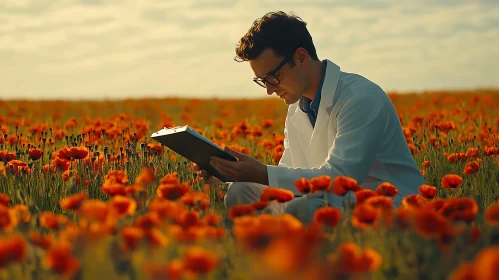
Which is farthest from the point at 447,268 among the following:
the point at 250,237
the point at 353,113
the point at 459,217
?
the point at 353,113

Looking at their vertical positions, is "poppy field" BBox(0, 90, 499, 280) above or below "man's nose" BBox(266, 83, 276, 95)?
below

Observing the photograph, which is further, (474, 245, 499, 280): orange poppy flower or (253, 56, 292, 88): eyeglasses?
(253, 56, 292, 88): eyeglasses

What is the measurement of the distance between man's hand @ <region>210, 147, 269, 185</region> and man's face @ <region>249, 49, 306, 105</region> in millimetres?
542

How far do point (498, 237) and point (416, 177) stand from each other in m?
1.66

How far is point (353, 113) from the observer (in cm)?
361

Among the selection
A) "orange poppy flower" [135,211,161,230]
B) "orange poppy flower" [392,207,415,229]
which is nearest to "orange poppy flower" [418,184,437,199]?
"orange poppy flower" [392,207,415,229]

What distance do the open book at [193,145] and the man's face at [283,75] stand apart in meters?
0.55

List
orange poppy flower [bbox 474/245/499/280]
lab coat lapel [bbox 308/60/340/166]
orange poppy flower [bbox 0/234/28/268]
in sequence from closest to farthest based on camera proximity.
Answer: orange poppy flower [bbox 474/245/499/280]
orange poppy flower [bbox 0/234/28/268]
lab coat lapel [bbox 308/60/340/166]

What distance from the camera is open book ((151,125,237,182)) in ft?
11.0

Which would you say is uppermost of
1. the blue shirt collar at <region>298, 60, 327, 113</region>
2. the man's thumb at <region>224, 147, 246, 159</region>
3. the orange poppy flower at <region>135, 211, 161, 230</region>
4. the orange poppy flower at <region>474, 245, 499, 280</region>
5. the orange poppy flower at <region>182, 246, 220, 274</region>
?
the blue shirt collar at <region>298, 60, 327, 113</region>

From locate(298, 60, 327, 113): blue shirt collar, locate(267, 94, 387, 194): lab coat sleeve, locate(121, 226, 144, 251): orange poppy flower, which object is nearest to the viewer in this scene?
locate(121, 226, 144, 251): orange poppy flower

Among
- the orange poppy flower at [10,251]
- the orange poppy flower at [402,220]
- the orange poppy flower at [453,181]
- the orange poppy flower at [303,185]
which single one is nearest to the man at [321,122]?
the orange poppy flower at [453,181]

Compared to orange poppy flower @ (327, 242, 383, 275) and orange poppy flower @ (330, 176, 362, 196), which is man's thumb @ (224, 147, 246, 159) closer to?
orange poppy flower @ (330, 176, 362, 196)

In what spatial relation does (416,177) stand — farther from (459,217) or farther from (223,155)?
(459,217)
